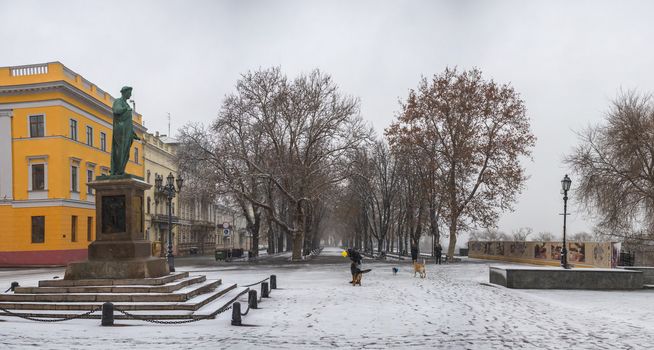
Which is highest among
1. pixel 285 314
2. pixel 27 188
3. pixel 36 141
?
pixel 36 141

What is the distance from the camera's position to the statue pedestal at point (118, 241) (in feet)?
44.4

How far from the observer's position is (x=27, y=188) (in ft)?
120

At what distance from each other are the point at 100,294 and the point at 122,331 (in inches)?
112

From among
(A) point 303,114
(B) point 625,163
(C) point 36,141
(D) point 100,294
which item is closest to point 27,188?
(C) point 36,141

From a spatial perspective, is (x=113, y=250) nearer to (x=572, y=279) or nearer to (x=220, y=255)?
(x=572, y=279)

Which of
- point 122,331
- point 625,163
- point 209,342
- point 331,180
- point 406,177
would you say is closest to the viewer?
point 209,342

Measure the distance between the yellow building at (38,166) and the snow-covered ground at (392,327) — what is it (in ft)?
85.5

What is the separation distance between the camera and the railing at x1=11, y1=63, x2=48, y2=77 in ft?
121

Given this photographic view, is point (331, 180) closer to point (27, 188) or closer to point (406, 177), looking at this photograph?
point (406, 177)

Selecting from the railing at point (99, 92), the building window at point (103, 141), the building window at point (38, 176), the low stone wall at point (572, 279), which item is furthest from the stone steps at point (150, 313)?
the building window at point (103, 141)

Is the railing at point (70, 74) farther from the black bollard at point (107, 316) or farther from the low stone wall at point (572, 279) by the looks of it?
the low stone wall at point (572, 279)

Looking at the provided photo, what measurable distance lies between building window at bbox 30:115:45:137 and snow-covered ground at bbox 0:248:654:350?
91.4 ft

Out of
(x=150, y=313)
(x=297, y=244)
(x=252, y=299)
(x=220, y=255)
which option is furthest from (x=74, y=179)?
(x=252, y=299)

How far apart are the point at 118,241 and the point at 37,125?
2736 centimetres
